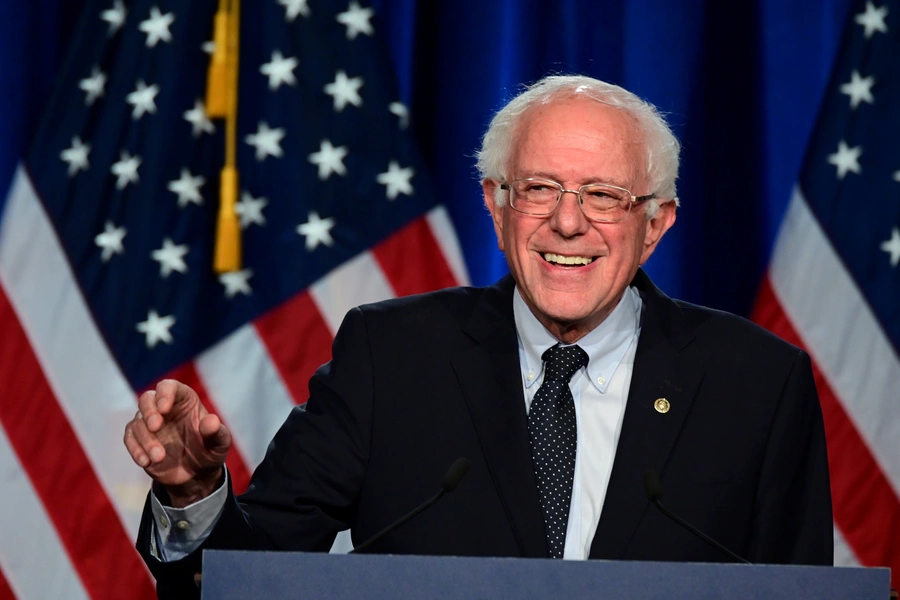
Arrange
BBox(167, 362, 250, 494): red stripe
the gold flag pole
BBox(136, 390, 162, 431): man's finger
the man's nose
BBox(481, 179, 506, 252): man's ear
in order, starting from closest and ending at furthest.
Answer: BBox(136, 390, 162, 431): man's finger < the man's nose < BBox(481, 179, 506, 252): man's ear < the gold flag pole < BBox(167, 362, 250, 494): red stripe

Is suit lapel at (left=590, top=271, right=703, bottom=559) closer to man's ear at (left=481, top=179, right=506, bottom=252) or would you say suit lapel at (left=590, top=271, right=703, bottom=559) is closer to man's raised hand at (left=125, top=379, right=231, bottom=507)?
man's ear at (left=481, top=179, right=506, bottom=252)

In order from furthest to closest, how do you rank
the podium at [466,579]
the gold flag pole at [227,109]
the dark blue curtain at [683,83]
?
the dark blue curtain at [683,83]
the gold flag pole at [227,109]
the podium at [466,579]

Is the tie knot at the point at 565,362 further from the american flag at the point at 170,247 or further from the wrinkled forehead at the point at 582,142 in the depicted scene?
the american flag at the point at 170,247

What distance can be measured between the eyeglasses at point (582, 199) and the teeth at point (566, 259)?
6 cm

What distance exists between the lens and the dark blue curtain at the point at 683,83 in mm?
3174

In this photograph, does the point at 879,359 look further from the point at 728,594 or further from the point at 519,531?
the point at 728,594

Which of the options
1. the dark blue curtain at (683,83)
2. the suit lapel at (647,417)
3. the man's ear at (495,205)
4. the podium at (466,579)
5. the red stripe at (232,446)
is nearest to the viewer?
the podium at (466,579)

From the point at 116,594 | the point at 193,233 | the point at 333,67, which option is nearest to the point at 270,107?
the point at 333,67

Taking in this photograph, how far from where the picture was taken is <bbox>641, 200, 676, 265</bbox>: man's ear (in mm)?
1879

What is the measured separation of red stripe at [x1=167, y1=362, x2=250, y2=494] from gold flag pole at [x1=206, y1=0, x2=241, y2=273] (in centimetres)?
31

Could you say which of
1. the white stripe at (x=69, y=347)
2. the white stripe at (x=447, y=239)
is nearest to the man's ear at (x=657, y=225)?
the white stripe at (x=447, y=239)

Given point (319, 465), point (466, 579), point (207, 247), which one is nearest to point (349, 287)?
point (207, 247)

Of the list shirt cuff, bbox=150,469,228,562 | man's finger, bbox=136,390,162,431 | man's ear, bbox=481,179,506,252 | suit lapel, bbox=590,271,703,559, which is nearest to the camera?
man's finger, bbox=136,390,162,431

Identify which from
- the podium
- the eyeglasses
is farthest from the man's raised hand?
the eyeglasses
